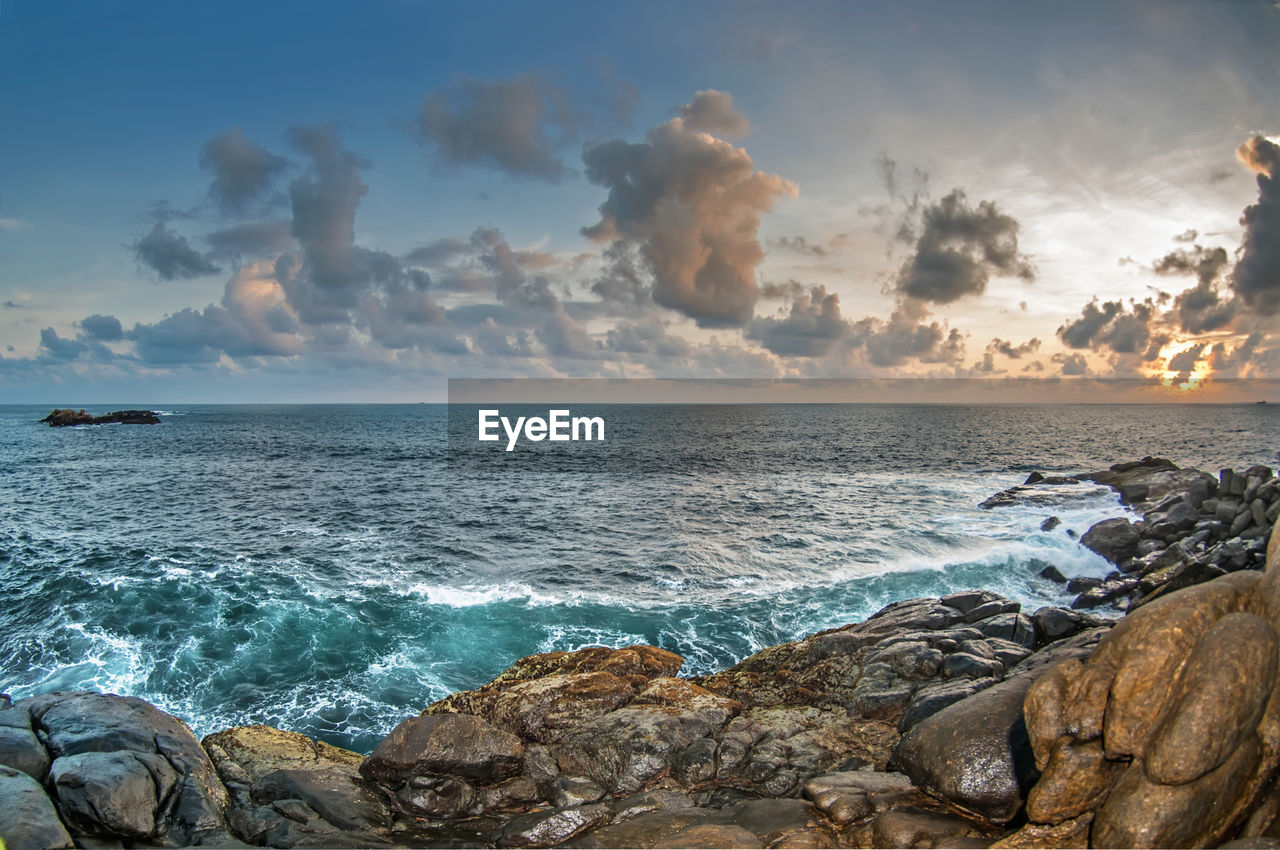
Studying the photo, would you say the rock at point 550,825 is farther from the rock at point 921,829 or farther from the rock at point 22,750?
the rock at point 22,750

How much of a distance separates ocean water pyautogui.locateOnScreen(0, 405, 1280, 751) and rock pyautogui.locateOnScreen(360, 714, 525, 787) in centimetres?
517

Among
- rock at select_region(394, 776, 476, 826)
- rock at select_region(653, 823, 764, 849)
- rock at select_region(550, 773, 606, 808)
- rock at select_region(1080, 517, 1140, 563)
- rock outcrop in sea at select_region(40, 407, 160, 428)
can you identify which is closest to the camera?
rock at select_region(653, 823, 764, 849)

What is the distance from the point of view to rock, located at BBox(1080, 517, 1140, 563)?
3155 centimetres

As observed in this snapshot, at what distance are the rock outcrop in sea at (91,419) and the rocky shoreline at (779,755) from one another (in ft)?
622

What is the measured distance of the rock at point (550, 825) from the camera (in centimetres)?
1027

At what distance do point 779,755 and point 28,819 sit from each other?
12.0 m

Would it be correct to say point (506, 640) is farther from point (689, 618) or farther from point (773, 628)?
point (773, 628)

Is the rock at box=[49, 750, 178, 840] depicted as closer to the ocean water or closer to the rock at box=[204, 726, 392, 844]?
the rock at box=[204, 726, 392, 844]

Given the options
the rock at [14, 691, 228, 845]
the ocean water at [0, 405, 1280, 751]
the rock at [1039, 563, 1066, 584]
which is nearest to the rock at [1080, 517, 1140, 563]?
the ocean water at [0, 405, 1280, 751]

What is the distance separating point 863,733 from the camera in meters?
13.4

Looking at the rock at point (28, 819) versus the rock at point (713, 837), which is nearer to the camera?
the rock at point (28, 819)

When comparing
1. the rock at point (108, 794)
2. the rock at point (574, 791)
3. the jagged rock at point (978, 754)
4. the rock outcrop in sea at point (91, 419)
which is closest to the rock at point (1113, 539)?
the jagged rock at point (978, 754)

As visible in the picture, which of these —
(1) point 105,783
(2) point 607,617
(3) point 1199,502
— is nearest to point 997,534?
(3) point 1199,502

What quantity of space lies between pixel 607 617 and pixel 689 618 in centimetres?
337
